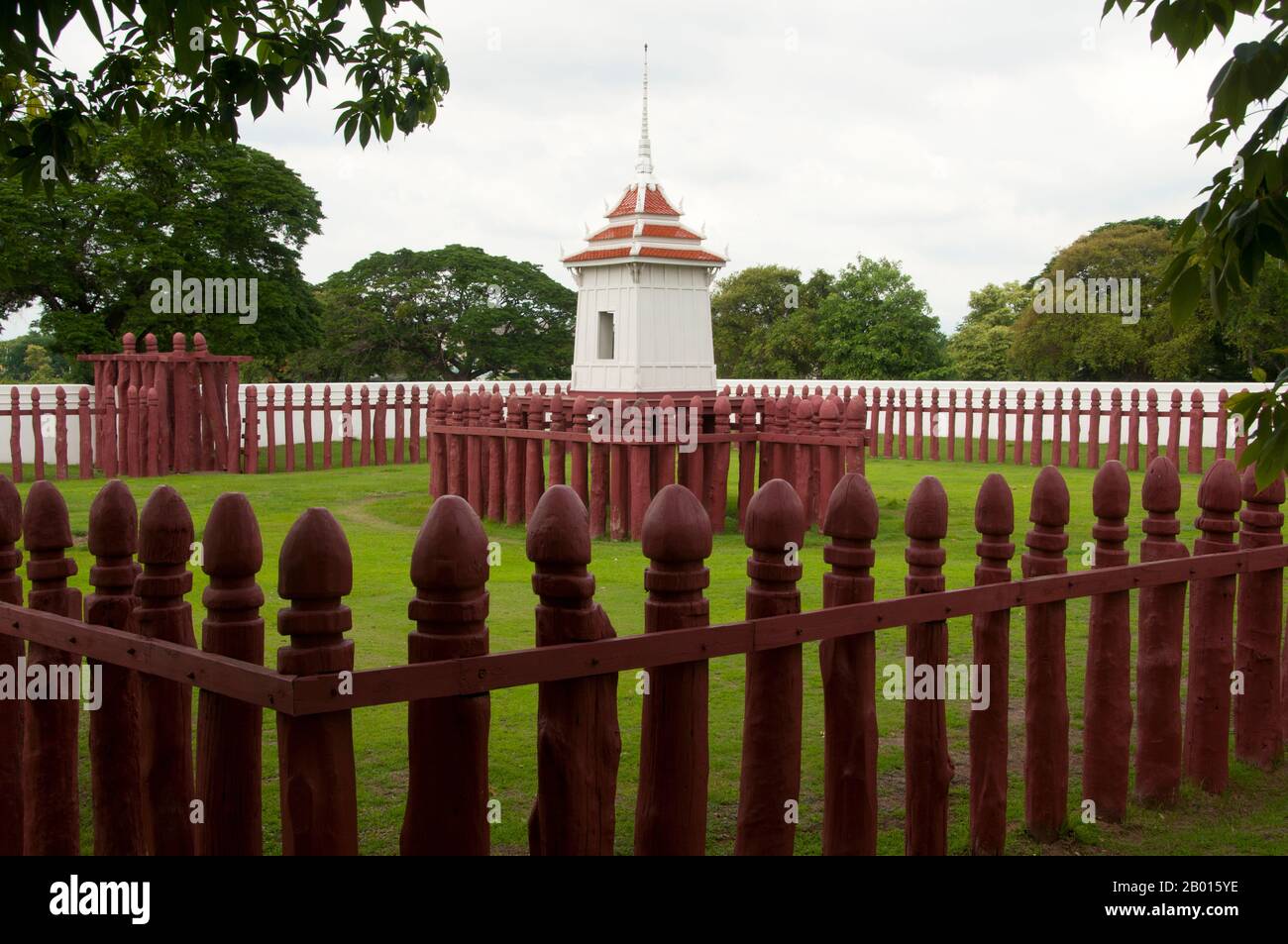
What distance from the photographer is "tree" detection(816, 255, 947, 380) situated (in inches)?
1698

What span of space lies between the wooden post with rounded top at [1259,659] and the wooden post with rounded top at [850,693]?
7.84ft

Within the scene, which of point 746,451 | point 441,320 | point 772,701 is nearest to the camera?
point 772,701

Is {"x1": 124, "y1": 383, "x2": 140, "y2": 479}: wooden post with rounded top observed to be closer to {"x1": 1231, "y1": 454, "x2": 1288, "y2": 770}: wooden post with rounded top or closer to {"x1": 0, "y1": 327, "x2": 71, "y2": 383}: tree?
{"x1": 1231, "y1": 454, "x2": 1288, "y2": 770}: wooden post with rounded top

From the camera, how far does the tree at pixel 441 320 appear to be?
156 feet

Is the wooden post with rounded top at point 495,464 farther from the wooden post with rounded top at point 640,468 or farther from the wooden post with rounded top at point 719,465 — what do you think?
the wooden post with rounded top at point 719,465

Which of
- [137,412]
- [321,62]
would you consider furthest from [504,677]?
[137,412]

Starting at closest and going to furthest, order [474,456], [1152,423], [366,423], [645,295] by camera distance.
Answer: [474,456]
[645,295]
[1152,423]
[366,423]

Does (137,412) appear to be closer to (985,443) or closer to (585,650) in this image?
(985,443)

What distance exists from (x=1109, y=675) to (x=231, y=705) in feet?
10.1

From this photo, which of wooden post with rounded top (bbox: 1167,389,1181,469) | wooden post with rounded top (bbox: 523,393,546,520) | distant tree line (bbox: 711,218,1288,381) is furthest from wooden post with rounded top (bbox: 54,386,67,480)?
distant tree line (bbox: 711,218,1288,381)

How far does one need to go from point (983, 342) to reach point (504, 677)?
48.8 meters

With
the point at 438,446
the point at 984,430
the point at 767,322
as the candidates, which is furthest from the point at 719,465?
the point at 767,322

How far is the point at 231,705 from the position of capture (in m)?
2.70

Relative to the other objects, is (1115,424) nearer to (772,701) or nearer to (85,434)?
(85,434)
